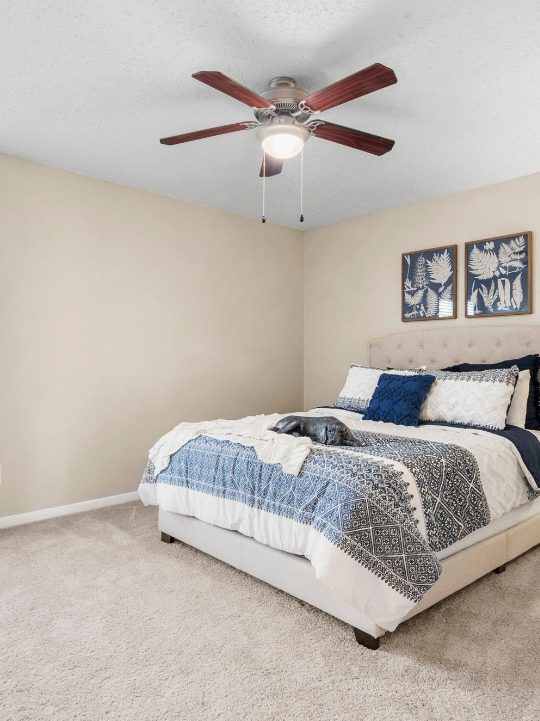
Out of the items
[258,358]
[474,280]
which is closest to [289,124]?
[474,280]

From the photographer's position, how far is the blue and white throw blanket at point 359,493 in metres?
1.90

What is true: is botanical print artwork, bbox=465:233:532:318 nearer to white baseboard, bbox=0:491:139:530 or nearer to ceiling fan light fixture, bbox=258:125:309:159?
ceiling fan light fixture, bbox=258:125:309:159

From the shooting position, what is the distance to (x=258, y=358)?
4.90 m

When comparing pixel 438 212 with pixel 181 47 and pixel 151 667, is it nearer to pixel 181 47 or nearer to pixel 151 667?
pixel 181 47

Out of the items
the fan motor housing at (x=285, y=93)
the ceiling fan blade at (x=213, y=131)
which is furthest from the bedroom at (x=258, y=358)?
the ceiling fan blade at (x=213, y=131)

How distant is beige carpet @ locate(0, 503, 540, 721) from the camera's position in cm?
163

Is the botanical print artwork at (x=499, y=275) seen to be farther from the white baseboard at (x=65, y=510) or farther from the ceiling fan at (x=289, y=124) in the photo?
the white baseboard at (x=65, y=510)

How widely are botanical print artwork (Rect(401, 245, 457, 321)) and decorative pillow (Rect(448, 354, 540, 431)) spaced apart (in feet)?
2.19

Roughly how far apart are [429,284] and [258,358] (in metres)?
1.74

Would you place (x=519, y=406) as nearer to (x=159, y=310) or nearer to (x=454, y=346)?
(x=454, y=346)

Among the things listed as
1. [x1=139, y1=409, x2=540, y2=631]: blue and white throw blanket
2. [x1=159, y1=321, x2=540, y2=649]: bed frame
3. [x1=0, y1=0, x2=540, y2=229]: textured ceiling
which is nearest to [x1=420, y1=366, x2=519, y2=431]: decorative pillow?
[x1=139, y1=409, x2=540, y2=631]: blue and white throw blanket

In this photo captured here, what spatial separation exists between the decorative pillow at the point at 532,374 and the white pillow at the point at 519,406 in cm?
14

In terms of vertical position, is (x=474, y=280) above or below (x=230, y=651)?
above

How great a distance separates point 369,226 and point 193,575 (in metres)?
3.46
